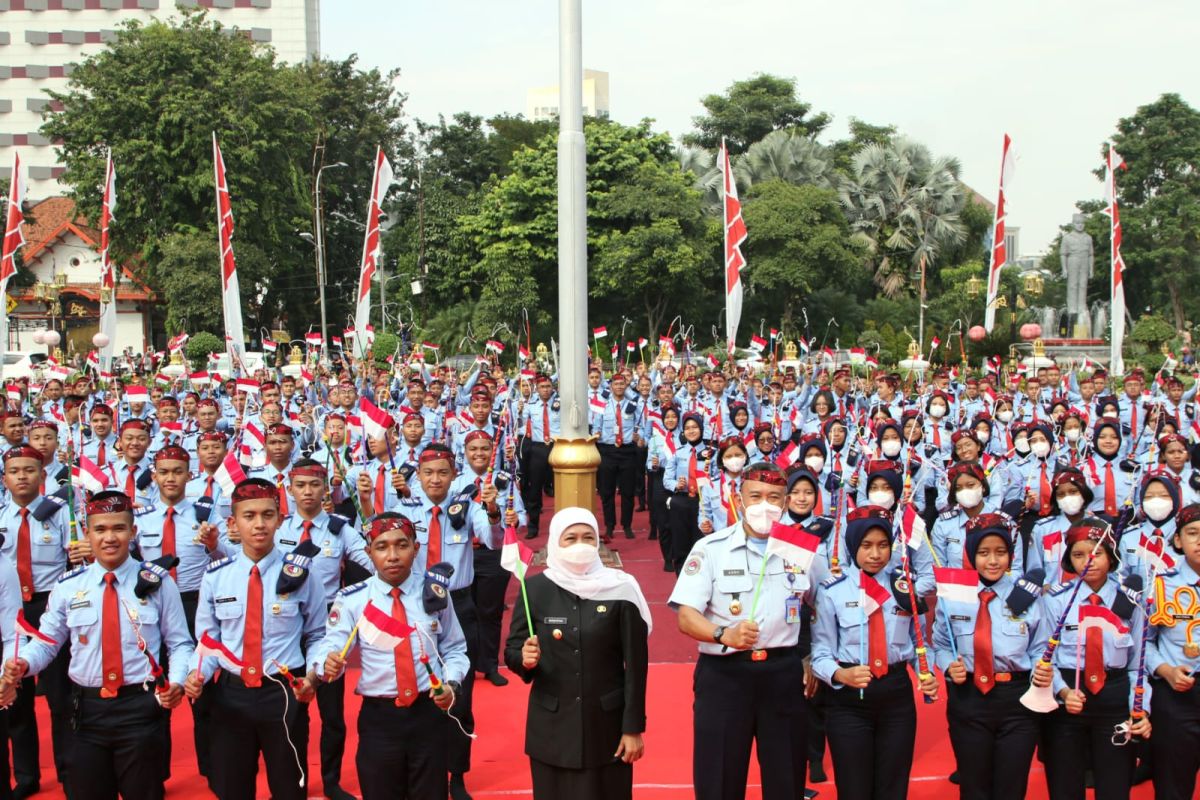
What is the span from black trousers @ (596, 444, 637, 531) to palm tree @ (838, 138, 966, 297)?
90.6 feet

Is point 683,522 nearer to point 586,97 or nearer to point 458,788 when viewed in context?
point 458,788

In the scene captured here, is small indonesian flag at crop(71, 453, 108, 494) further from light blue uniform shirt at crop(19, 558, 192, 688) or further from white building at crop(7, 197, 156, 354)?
white building at crop(7, 197, 156, 354)

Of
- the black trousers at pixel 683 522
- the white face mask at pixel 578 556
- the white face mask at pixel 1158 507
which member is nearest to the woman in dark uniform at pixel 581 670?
the white face mask at pixel 578 556

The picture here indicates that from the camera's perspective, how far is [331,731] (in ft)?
19.2

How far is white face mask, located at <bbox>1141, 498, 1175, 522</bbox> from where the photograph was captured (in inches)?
243

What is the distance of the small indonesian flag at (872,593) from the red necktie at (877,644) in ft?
0.07

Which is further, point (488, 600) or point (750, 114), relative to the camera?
point (750, 114)

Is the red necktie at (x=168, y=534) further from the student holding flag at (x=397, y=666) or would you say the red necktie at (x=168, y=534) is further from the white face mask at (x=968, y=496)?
the white face mask at (x=968, y=496)

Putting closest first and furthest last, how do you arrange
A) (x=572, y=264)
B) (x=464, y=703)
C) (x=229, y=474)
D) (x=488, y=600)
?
1. (x=464, y=703)
2. (x=229, y=474)
3. (x=488, y=600)
4. (x=572, y=264)

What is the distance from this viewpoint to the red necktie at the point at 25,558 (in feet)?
20.7

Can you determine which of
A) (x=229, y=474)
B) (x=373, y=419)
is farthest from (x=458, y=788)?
(x=373, y=419)

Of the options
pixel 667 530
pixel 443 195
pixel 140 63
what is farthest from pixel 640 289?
pixel 667 530

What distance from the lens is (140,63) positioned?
35250 millimetres

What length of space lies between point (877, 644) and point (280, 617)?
259 cm
